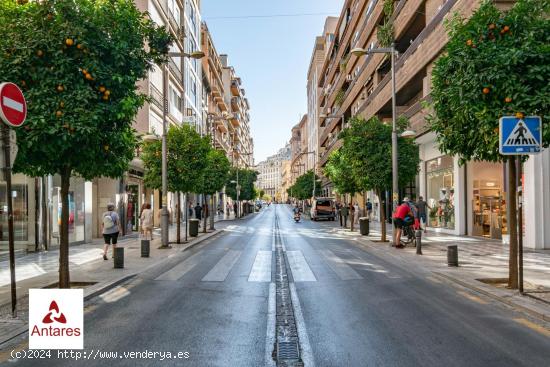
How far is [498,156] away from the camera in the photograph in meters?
8.76

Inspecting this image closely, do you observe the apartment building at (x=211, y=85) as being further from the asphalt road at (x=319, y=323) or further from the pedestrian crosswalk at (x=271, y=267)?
the asphalt road at (x=319, y=323)

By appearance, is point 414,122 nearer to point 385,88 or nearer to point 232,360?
point 385,88

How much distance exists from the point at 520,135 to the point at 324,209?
37.1 meters

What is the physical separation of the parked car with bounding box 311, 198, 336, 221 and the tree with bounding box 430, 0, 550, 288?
35.4 metres

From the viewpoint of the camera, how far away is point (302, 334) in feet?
18.8

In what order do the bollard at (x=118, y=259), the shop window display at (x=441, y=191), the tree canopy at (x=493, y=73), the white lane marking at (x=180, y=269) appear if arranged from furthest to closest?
the shop window display at (x=441, y=191), the bollard at (x=118, y=259), the white lane marking at (x=180, y=269), the tree canopy at (x=493, y=73)

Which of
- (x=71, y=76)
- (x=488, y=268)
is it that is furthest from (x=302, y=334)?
(x=488, y=268)

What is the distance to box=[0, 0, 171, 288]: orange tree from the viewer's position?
24.9 feet

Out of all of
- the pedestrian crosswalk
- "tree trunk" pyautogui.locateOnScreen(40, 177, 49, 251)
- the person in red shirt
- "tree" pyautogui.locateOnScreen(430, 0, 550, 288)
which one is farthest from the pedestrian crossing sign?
"tree trunk" pyautogui.locateOnScreen(40, 177, 49, 251)

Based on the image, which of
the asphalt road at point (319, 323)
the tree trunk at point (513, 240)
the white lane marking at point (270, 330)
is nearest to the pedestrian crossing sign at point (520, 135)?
the tree trunk at point (513, 240)

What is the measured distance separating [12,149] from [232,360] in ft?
14.2

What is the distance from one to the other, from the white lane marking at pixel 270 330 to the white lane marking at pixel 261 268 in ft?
5.00

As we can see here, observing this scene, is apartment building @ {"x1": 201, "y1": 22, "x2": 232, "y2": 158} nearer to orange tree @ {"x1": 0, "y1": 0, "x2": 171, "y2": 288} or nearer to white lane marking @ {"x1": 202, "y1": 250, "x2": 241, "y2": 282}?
white lane marking @ {"x1": 202, "y1": 250, "x2": 241, "y2": 282}

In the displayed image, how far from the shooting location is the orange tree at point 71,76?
759 cm
